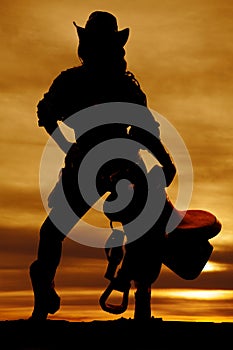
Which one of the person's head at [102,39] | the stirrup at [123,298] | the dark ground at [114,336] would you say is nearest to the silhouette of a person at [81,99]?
the person's head at [102,39]

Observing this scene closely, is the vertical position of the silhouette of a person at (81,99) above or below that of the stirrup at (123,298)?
above

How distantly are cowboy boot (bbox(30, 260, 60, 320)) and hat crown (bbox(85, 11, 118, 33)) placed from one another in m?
3.46

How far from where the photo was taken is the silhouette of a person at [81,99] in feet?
41.6

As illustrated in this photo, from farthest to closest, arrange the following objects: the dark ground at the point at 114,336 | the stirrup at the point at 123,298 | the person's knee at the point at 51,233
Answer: the person's knee at the point at 51,233
the stirrup at the point at 123,298
the dark ground at the point at 114,336

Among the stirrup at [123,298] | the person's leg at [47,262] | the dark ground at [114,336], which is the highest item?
the person's leg at [47,262]

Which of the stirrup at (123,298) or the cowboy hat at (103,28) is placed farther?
the cowboy hat at (103,28)

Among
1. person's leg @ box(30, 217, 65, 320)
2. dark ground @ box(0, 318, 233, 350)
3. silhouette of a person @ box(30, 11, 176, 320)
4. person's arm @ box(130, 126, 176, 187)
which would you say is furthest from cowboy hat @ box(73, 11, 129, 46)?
dark ground @ box(0, 318, 233, 350)

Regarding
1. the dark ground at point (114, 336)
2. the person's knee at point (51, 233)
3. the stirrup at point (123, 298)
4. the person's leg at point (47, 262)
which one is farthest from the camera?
the person's knee at point (51, 233)

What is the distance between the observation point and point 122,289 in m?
12.2

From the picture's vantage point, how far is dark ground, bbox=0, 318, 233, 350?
427 inches

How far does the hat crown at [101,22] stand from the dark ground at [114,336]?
13.7 feet

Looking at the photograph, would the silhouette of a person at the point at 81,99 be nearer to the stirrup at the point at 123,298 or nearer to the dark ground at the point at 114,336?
the stirrup at the point at 123,298

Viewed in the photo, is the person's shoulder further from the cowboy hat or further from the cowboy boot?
the cowboy boot

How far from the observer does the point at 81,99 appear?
1280 cm
